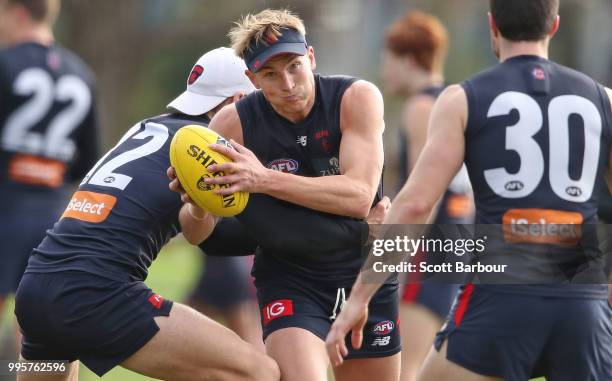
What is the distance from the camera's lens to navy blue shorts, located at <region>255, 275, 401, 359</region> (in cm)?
517

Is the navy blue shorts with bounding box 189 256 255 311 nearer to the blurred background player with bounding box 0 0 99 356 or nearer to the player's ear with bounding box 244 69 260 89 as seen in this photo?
the blurred background player with bounding box 0 0 99 356

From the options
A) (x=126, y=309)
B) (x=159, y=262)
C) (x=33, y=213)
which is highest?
(x=126, y=309)

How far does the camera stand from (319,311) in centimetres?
524

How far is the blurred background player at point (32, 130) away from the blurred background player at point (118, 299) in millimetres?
2671

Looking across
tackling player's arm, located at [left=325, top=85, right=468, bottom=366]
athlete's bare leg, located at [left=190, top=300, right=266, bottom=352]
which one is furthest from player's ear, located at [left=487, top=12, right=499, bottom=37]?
athlete's bare leg, located at [left=190, top=300, right=266, bottom=352]

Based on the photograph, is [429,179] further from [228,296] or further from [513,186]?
[228,296]

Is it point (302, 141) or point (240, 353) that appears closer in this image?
point (240, 353)

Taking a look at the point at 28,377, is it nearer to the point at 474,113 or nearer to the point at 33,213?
the point at 474,113

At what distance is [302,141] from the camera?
5.21 meters

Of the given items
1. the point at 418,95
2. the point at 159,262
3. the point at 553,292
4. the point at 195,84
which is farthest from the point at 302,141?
the point at 159,262

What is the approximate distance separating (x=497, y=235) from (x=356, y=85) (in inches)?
44.6

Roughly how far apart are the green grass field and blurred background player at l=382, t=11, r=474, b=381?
92.4 inches

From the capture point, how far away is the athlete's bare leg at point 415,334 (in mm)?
7348

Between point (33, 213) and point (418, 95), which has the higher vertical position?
point (418, 95)
